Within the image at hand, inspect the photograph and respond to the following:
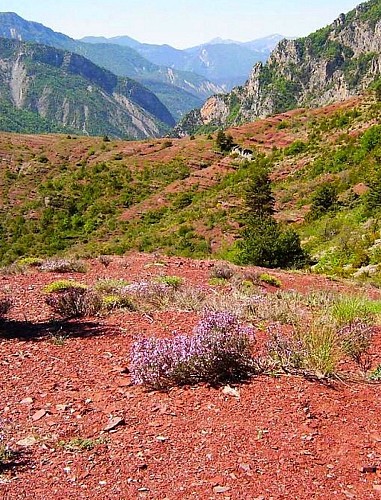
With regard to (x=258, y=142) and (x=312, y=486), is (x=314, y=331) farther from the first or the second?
(x=258, y=142)

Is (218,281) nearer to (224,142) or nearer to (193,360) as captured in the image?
(193,360)

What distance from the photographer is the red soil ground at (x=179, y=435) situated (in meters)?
3.14

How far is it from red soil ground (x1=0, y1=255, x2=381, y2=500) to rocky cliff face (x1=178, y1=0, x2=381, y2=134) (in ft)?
508

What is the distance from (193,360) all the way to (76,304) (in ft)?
9.78

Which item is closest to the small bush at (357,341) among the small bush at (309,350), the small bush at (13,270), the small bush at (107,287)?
the small bush at (309,350)

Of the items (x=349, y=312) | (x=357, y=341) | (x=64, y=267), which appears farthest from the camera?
(x=64, y=267)

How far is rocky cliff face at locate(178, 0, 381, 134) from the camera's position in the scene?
515 feet

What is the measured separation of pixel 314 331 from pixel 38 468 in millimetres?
2558

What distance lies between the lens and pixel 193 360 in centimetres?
456

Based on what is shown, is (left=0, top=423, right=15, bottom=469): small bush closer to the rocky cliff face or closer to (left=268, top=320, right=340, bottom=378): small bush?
(left=268, top=320, right=340, bottom=378): small bush

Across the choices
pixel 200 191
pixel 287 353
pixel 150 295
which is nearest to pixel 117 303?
pixel 150 295

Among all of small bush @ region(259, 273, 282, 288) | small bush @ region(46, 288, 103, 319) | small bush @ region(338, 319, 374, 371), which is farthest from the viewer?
small bush @ region(259, 273, 282, 288)

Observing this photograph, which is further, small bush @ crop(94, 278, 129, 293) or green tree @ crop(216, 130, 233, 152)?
green tree @ crop(216, 130, 233, 152)

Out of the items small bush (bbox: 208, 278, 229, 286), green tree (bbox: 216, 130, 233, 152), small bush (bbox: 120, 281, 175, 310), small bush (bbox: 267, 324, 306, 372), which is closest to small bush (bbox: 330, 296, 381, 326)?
small bush (bbox: 267, 324, 306, 372)
